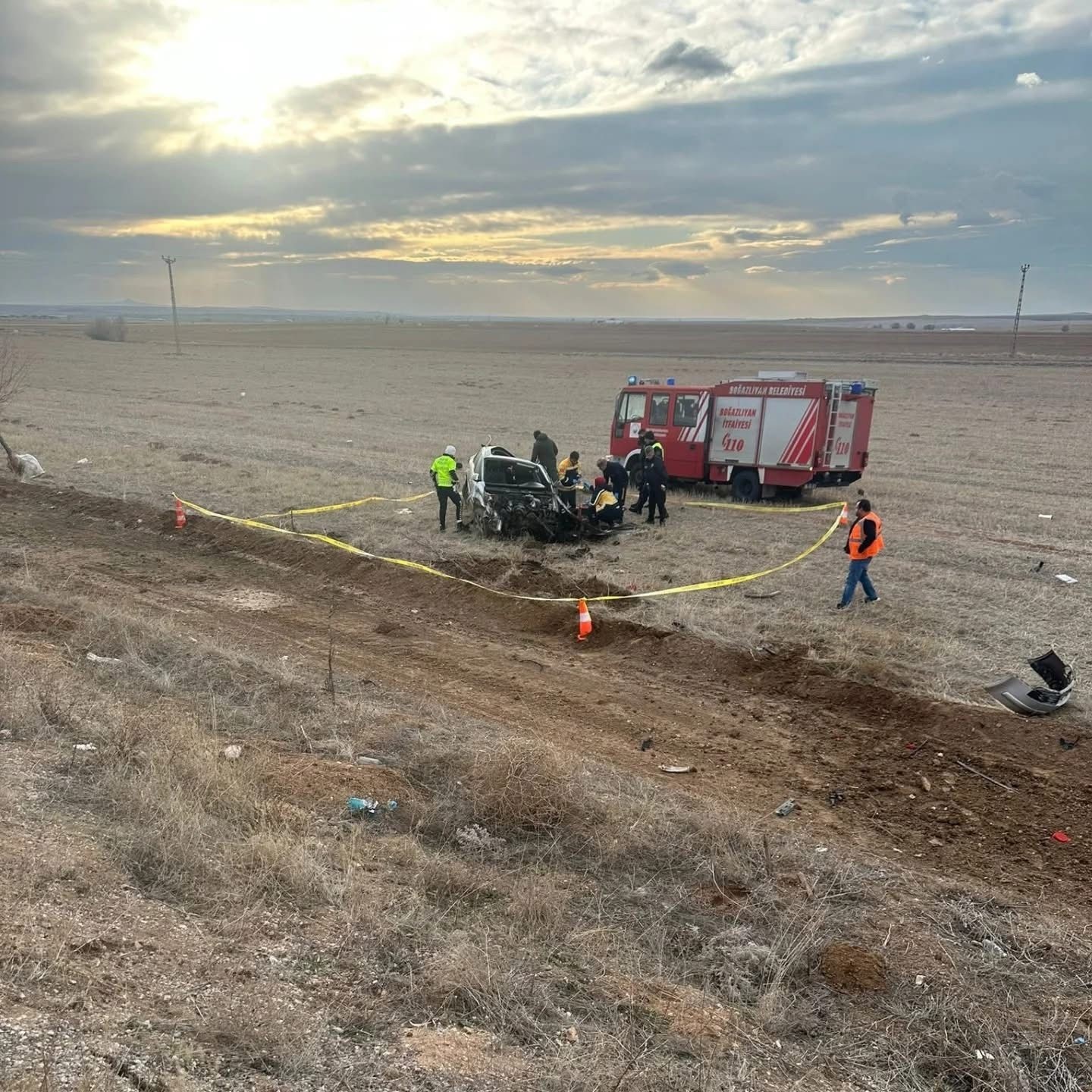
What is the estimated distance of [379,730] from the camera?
7.28m

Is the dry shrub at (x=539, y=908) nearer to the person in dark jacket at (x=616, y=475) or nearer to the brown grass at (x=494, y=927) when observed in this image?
the brown grass at (x=494, y=927)

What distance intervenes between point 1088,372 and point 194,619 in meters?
64.4

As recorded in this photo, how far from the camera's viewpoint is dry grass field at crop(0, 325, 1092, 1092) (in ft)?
12.6

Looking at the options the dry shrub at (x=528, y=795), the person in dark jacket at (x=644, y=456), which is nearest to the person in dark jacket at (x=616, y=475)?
the person in dark jacket at (x=644, y=456)

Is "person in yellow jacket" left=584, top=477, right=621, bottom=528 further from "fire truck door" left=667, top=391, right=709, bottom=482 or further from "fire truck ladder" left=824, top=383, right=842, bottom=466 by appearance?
"fire truck ladder" left=824, top=383, right=842, bottom=466

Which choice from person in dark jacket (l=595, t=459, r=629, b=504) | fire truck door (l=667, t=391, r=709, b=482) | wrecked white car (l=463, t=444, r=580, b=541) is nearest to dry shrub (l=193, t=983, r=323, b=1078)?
wrecked white car (l=463, t=444, r=580, b=541)

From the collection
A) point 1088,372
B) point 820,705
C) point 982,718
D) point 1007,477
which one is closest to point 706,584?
point 820,705

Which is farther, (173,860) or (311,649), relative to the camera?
(311,649)

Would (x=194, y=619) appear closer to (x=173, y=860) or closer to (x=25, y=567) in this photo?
(x=25, y=567)

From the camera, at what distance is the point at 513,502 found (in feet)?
46.6

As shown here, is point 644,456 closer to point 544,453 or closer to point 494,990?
point 544,453

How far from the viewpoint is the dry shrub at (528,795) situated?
19.5 ft

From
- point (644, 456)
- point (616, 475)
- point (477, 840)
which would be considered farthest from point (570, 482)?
point (477, 840)

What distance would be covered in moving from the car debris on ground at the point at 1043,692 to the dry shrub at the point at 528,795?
449 cm
